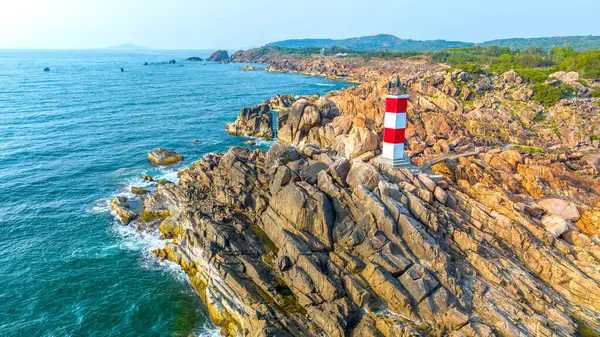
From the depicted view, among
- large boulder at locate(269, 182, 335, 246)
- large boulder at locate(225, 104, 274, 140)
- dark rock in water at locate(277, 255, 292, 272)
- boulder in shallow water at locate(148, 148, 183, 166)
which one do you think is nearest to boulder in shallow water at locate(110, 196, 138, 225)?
boulder in shallow water at locate(148, 148, 183, 166)

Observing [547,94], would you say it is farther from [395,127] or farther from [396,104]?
[396,104]

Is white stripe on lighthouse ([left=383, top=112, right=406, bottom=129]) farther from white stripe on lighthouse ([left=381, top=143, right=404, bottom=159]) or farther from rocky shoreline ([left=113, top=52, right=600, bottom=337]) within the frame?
rocky shoreline ([left=113, top=52, right=600, bottom=337])

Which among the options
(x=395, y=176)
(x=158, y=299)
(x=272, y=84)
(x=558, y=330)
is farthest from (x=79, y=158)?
(x=272, y=84)

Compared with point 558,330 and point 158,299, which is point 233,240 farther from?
point 558,330

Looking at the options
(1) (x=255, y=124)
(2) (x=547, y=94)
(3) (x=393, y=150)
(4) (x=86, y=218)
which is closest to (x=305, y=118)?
(1) (x=255, y=124)

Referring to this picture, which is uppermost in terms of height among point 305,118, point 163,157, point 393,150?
point 393,150

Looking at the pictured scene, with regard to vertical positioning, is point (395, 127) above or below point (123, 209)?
above
